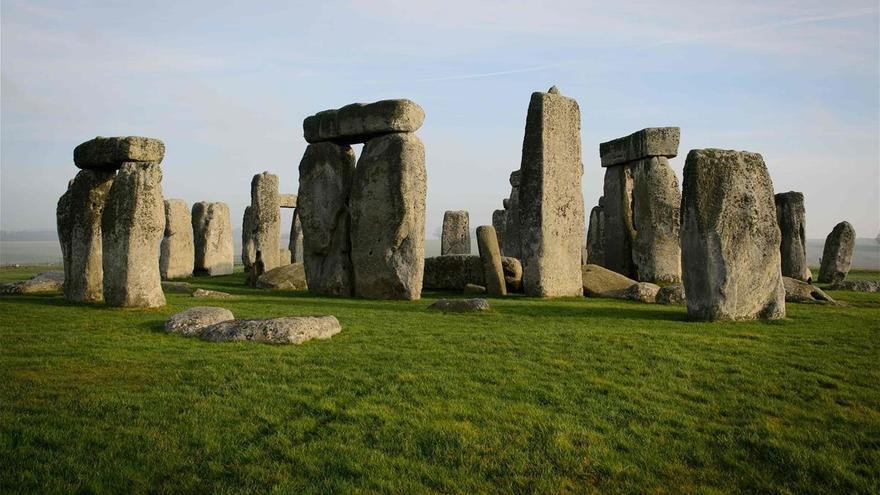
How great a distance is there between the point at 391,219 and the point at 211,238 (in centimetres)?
1424

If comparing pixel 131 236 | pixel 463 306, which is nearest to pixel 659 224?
pixel 463 306

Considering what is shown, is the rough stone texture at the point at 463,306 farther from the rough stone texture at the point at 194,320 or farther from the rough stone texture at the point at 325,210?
Result: the rough stone texture at the point at 325,210

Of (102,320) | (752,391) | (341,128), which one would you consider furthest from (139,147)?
(752,391)

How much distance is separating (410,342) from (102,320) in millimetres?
4773

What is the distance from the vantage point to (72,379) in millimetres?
6164

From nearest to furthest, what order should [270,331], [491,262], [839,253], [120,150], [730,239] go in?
[270,331], [730,239], [120,150], [491,262], [839,253]

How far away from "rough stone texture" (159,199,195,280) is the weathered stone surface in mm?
11615

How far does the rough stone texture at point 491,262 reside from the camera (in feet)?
49.3

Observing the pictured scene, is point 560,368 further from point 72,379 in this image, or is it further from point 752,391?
point 72,379

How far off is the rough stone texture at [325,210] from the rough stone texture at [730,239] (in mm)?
8097

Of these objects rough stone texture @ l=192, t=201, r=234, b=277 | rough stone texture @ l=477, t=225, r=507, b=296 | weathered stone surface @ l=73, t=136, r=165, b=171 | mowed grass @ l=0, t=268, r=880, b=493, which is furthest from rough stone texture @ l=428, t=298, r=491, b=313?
rough stone texture @ l=192, t=201, r=234, b=277

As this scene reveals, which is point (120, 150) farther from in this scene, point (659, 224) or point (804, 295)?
point (659, 224)

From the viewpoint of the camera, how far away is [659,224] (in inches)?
733

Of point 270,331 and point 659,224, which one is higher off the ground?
point 659,224
